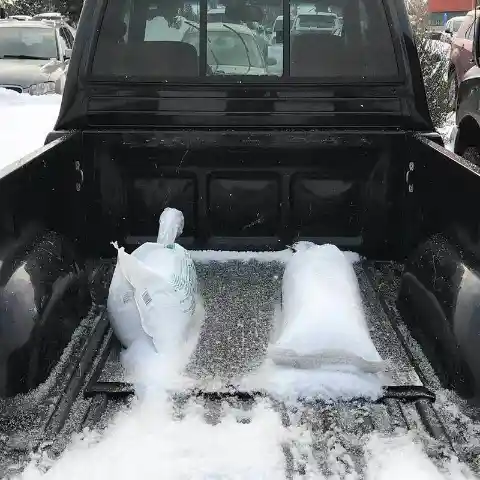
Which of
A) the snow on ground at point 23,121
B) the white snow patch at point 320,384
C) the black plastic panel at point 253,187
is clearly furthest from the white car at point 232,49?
the snow on ground at point 23,121

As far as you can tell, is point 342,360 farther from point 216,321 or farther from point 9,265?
point 9,265

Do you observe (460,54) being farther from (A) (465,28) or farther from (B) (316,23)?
(B) (316,23)

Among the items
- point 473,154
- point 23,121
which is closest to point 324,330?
point 473,154

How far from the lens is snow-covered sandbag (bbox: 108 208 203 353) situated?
2.24 m

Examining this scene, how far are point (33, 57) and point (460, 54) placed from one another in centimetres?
711

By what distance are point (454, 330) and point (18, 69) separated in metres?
10.8

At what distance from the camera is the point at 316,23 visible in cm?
296

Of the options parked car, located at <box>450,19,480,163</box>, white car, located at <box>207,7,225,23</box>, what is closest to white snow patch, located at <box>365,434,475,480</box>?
white car, located at <box>207,7,225,23</box>

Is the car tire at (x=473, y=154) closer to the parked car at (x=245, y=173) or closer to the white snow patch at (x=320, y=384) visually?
the parked car at (x=245, y=173)

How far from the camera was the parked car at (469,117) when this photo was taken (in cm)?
411

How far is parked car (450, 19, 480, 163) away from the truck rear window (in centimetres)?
131

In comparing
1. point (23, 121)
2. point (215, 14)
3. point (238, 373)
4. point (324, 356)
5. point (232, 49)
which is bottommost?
point (23, 121)

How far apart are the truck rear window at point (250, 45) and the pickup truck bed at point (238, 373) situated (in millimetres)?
843

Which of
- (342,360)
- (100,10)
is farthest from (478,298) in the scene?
(100,10)
